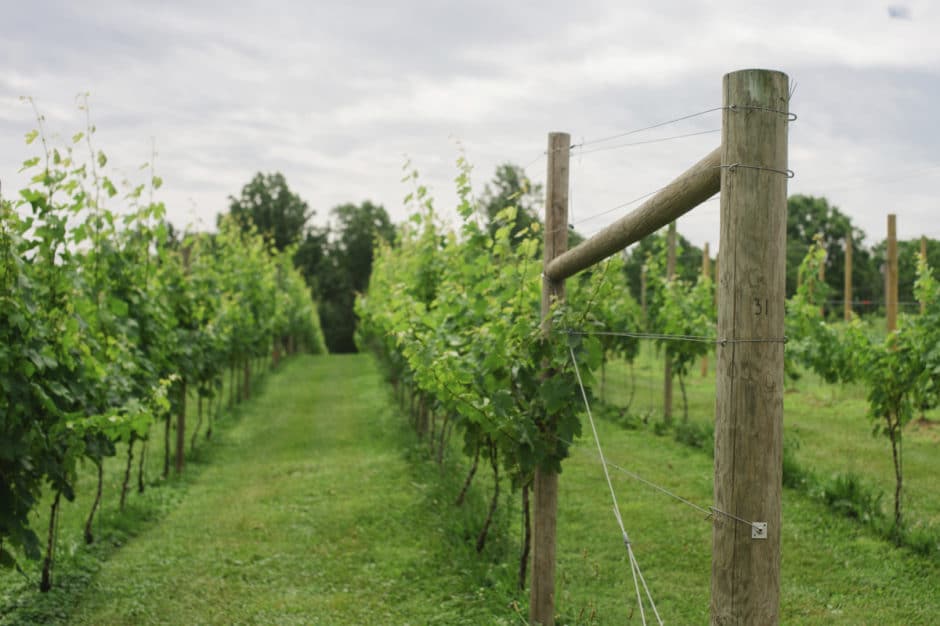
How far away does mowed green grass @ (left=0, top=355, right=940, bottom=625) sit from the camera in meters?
5.70

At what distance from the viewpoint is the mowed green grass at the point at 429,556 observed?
5699 mm

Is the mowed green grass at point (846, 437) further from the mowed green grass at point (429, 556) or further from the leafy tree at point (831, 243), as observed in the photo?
the leafy tree at point (831, 243)

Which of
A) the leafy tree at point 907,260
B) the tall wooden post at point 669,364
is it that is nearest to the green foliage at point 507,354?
the tall wooden post at point 669,364

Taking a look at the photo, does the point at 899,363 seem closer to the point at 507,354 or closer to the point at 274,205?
the point at 507,354

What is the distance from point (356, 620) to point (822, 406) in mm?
10511

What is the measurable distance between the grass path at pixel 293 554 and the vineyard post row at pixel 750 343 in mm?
3055

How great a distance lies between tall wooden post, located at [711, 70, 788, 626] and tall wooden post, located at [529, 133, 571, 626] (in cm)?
237

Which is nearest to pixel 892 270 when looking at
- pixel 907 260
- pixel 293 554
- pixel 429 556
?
pixel 429 556

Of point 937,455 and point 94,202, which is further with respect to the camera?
point 937,455

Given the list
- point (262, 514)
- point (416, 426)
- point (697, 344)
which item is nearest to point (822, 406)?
point (697, 344)

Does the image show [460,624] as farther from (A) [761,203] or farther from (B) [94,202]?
(B) [94,202]

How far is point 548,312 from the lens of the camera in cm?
501

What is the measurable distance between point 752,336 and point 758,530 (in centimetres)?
58

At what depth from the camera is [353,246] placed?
191 feet
